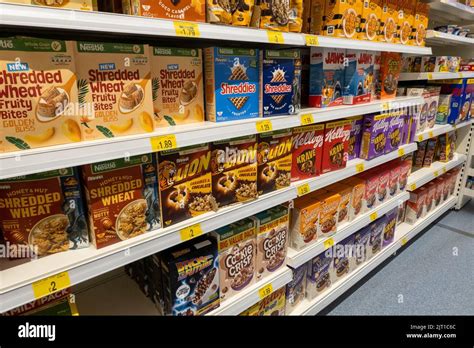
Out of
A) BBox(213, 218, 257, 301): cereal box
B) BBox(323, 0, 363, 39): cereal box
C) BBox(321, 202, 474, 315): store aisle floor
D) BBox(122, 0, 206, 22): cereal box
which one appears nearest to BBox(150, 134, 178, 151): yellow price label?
BBox(122, 0, 206, 22): cereal box

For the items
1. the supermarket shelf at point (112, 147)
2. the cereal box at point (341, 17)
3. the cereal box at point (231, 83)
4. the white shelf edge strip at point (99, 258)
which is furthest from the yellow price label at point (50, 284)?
the cereal box at point (341, 17)

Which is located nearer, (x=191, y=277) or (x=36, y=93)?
(x=36, y=93)

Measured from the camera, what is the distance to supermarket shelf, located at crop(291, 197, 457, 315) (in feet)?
5.95

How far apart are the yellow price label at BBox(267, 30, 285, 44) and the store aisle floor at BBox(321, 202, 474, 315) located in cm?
161

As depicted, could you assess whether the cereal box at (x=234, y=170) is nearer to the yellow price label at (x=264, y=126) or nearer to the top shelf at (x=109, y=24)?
the yellow price label at (x=264, y=126)

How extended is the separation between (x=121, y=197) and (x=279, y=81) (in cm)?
77

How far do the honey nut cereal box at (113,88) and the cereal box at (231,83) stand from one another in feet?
0.83

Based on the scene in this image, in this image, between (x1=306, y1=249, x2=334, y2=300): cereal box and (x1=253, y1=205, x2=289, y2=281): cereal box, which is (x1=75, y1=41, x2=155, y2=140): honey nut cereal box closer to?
(x1=253, y1=205, x2=289, y2=281): cereal box

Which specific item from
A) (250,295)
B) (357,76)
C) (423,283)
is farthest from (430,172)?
(250,295)

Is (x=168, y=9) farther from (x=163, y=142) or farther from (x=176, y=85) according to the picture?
(x=163, y=142)

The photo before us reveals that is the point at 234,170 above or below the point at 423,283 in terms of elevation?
above

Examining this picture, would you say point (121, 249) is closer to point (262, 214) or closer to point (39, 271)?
point (39, 271)

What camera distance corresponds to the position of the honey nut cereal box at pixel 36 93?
768 millimetres

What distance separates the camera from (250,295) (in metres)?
1.45
